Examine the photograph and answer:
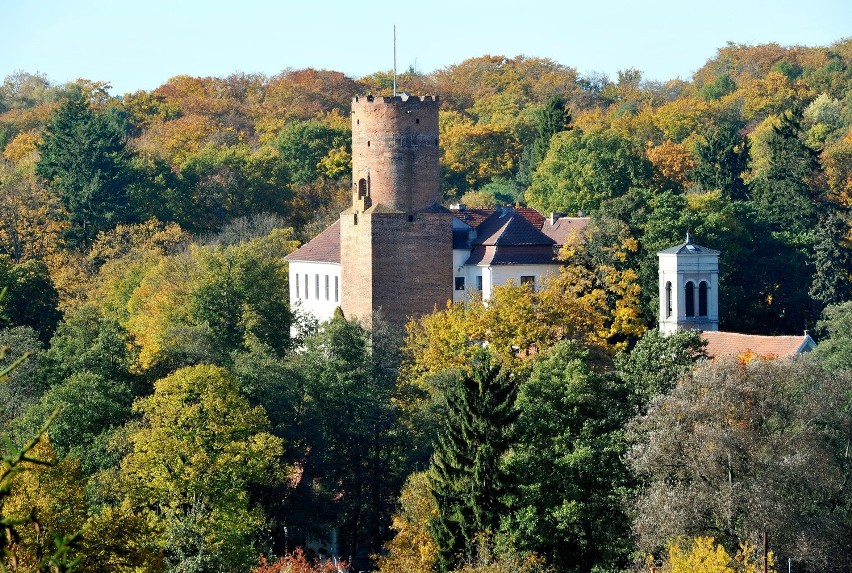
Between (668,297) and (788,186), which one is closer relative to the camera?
(668,297)

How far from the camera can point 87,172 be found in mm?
67312

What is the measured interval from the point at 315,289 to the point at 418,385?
37.4 ft

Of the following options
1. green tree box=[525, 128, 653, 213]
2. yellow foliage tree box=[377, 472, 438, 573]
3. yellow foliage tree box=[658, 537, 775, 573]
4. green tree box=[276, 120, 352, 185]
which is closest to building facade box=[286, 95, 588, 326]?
green tree box=[525, 128, 653, 213]

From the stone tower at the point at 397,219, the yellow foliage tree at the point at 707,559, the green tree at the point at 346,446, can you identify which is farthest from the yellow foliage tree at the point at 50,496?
the stone tower at the point at 397,219

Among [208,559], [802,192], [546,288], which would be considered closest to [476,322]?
[546,288]

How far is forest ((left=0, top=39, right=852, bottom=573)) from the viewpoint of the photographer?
32156 millimetres

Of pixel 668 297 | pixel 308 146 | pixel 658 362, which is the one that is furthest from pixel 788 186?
pixel 658 362

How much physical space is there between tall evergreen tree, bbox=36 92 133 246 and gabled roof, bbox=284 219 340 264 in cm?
1215

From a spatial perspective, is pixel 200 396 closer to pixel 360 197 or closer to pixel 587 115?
pixel 360 197

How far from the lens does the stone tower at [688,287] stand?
47969mm

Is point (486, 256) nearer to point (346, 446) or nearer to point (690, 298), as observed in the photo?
point (690, 298)

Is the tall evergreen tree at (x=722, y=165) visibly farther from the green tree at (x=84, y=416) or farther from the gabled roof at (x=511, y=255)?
the green tree at (x=84, y=416)

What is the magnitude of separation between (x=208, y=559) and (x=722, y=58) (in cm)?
8841

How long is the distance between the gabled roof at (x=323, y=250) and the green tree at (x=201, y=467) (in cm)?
1554
